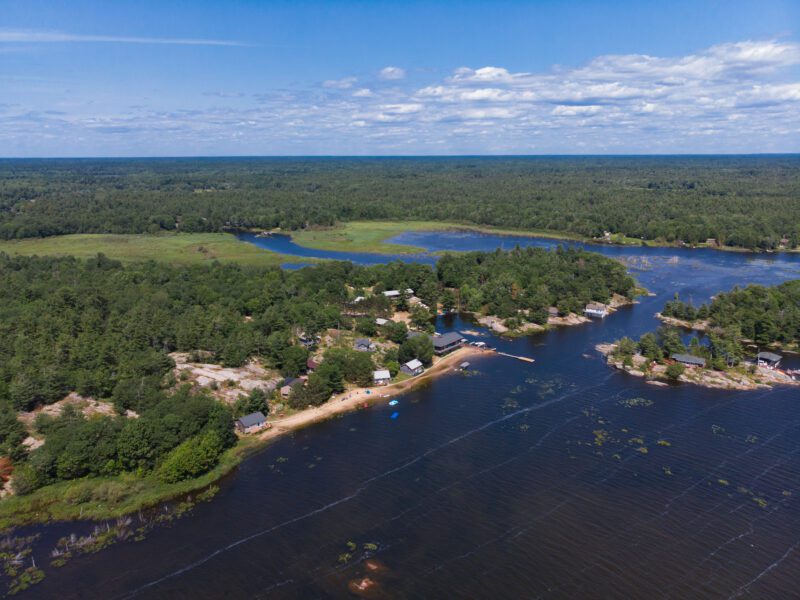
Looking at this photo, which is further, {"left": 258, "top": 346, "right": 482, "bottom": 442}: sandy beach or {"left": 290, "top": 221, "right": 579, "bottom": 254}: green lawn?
{"left": 290, "top": 221, "right": 579, "bottom": 254}: green lawn

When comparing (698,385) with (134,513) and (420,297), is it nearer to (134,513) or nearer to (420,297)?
(420,297)

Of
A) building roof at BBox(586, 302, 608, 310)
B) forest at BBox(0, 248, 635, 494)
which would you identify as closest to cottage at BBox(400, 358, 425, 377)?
forest at BBox(0, 248, 635, 494)

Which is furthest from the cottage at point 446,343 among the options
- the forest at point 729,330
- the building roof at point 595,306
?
the building roof at point 595,306

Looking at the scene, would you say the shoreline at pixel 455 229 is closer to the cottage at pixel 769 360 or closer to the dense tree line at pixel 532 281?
the dense tree line at pixel 532 281

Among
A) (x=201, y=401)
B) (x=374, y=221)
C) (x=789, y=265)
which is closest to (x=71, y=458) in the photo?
(x=201, y=401)

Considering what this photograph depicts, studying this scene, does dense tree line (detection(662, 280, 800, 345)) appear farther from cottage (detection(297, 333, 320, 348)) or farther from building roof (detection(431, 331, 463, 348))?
cottage (detection(297, 333, 320, 348))

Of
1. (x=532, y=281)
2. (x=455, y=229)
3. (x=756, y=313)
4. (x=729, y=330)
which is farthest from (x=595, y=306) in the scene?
(x=455, y=229)
